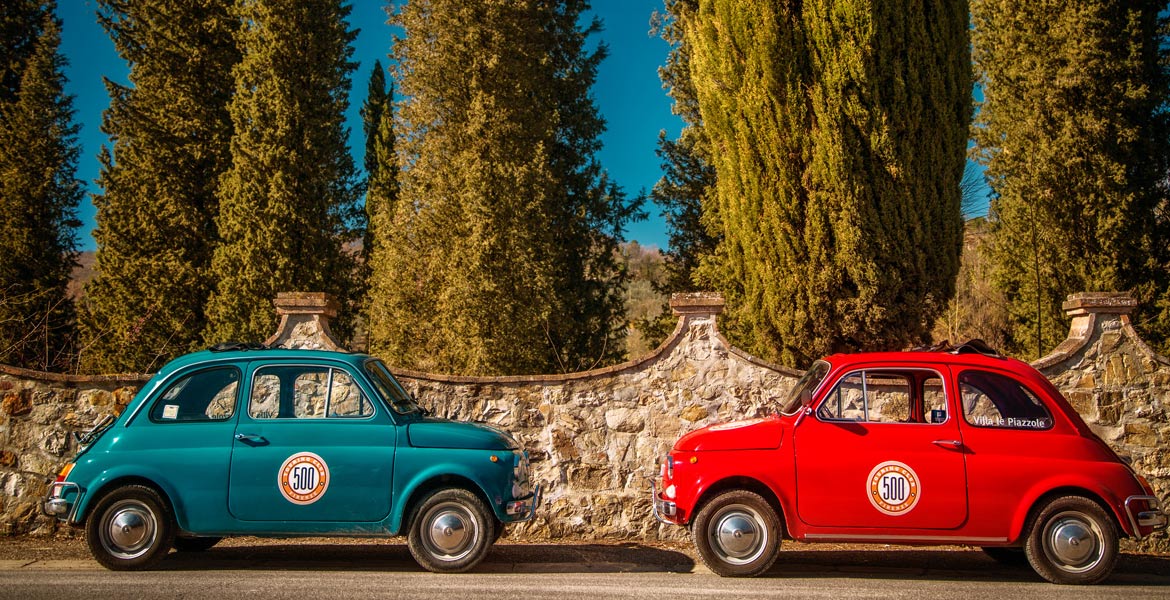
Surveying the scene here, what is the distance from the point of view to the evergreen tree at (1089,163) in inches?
591

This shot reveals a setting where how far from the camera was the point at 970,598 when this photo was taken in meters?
6.02

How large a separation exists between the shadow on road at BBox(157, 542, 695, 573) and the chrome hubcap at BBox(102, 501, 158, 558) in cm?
33

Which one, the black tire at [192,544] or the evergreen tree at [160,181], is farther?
the evergreen tree at [160,181]

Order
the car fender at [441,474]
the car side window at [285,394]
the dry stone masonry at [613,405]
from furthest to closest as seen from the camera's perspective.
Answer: the dry stone masonry at [613,405], the car side window at [285,394], the car fender at [441,474]

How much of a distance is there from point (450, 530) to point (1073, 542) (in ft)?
16.1

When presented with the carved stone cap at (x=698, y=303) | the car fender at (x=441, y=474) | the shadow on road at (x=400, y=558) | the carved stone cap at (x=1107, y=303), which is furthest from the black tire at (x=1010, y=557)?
the car fender at (x=441, y=474)

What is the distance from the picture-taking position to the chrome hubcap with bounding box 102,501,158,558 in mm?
6488

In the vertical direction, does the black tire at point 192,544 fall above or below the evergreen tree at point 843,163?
below

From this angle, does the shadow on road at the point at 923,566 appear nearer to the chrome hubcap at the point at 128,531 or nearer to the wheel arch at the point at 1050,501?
the wheel arch at the point at 1050,501

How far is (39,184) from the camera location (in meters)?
20.2

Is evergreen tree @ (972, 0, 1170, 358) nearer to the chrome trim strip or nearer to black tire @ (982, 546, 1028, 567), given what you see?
black tire @ (982, 546, 1028, 567)

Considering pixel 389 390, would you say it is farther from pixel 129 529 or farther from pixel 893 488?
pixel 893 488

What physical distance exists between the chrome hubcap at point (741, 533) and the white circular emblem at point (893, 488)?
3.00 ft

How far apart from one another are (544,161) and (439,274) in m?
3.07
